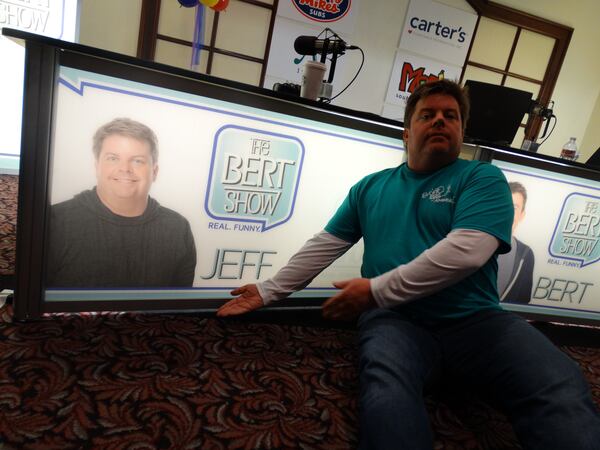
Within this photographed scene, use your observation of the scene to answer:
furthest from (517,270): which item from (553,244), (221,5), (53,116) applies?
(221,5)

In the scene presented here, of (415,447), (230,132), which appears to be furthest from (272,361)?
(230,132)

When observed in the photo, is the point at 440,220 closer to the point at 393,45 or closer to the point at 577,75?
the point at 393,45

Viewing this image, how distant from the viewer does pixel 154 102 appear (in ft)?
3.48

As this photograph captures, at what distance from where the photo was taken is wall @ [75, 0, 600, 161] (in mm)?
3043

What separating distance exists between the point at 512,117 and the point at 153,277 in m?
1.42

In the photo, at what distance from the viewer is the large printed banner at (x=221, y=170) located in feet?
3.36

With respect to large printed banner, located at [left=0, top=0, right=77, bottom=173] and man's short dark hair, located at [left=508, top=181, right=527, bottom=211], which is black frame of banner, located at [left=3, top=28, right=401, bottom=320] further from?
large printed banner, located at [left=0, top=0, right=77, bottom=173]

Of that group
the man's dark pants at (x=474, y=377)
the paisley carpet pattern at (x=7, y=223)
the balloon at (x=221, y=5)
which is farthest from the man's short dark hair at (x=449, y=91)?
the balloon at (x=221, y=5)

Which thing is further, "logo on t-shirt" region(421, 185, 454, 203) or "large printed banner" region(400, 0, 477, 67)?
"large printed banner" region(400, 0, 477, 67)

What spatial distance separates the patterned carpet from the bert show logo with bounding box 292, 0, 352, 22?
2874 millimetres

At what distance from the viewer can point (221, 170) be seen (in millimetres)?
1196

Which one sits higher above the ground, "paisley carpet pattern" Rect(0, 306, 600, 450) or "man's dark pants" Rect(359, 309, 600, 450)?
"man's dark pants" Rect(359, 309, 600, 450)

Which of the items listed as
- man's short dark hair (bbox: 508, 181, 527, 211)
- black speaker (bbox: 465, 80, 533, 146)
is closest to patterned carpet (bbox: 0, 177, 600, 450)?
man's short dark hair (bbox: 508, 181, 527, 211)

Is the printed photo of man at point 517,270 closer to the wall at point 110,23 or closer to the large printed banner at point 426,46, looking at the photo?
the large printed banner at point 426,46
